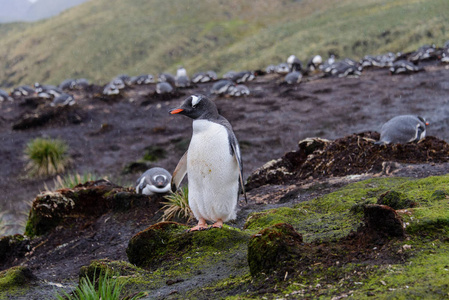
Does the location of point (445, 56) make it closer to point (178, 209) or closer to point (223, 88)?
point (223, 88)

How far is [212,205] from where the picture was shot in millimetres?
4609

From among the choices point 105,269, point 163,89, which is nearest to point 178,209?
point 105,269

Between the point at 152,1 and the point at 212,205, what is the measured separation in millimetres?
89885

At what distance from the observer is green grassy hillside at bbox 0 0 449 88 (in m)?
44.3

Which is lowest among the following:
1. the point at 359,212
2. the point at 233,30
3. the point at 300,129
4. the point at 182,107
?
the point at 300,129

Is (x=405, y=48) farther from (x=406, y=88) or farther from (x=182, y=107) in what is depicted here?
(x=182, y=107)

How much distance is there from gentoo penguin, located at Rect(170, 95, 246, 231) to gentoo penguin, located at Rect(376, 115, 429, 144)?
387 cm

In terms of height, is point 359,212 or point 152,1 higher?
point 152,1

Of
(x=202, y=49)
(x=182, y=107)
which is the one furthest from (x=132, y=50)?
(x=182, y=107)

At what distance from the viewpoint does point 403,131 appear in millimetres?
8031

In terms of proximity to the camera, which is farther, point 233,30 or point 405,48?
point 233,30

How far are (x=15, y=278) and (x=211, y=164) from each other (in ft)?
6.64

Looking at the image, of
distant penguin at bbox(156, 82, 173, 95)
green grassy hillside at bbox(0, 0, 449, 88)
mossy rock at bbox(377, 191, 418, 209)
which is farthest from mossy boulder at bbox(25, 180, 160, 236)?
green grassy hillside at bbox(0, 0, 449, 88)

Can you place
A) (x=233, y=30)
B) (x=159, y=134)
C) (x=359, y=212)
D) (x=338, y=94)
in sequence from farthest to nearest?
(x=233, y=30), (x=338, y=94), (x=159, y=134), (x=359, y=212)
